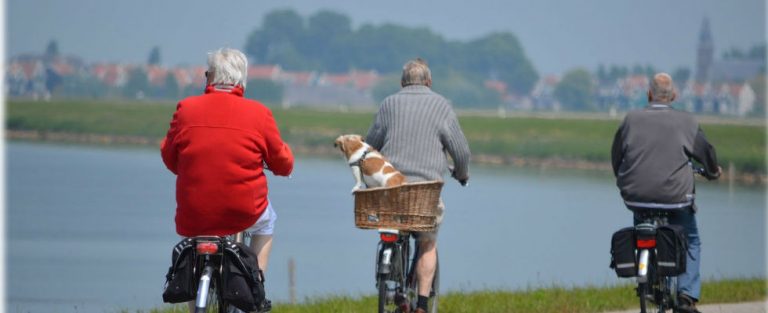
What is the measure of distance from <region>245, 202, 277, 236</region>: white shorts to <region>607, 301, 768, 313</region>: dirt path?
4.41 m

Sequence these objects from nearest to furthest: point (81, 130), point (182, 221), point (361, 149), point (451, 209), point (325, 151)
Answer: point (182, 221)
point (361, 149)
point (451, 209)
point (325, 151)
point (81, 130)

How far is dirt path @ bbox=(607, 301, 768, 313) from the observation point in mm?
10430


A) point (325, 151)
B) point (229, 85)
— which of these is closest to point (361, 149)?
point (229, 85)

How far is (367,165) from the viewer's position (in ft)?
26.2

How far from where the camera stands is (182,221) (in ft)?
21.2

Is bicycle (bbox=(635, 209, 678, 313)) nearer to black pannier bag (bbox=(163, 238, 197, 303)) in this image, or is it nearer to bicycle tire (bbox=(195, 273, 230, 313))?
bicycle tire (bbox=(195, 273, 230, 313))

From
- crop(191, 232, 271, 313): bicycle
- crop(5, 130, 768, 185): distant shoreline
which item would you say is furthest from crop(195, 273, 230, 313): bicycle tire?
crop(5, 130, 768, 185): distant shoreline

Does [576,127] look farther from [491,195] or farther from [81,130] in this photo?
[491,195]

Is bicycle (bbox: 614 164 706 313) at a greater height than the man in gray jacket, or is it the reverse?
the man in gray jacket

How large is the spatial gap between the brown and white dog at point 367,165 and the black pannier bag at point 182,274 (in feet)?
5.63

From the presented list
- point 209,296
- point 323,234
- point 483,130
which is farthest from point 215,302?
point 483,130

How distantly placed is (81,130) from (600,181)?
52635 mm

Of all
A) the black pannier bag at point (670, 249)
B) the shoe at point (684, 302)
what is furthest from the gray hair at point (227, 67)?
the shoe at point (684, 302)

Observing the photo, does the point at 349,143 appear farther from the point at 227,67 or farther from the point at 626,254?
the point at 626,254
